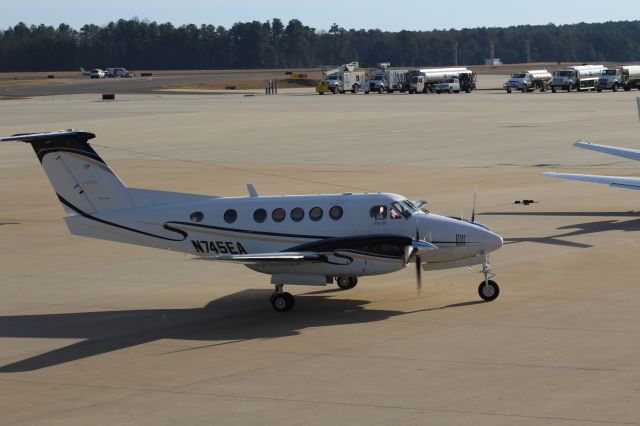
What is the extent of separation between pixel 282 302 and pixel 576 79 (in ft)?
393

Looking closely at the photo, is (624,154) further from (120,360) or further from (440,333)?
(120,360)

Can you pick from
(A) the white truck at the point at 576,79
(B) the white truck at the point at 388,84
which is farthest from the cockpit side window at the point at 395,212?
(B) the white truck at the point at 388,84

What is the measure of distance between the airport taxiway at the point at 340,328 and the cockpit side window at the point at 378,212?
2.06m

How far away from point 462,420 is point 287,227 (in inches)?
362

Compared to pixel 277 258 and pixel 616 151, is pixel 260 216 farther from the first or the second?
pixel 616 151

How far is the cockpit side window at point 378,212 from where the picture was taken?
2502cm

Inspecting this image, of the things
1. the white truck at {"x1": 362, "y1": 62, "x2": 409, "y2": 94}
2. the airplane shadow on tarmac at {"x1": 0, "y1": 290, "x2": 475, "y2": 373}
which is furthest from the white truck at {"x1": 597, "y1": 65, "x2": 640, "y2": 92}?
the airplane shadow on tarmac at {"x1": 0, "y1": 290, "x2": 475, "y2": 373}

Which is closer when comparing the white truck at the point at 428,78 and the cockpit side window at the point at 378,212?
the cockpit side window at the point at 378,212

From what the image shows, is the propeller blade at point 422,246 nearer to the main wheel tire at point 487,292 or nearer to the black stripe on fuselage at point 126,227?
the main wheel tire at point 487,292

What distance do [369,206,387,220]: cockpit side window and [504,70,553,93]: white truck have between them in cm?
11544

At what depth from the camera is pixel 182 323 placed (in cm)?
2467

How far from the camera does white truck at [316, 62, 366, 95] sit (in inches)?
5871

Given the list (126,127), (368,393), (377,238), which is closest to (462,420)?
(368,393)

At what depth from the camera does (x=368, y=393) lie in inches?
739
